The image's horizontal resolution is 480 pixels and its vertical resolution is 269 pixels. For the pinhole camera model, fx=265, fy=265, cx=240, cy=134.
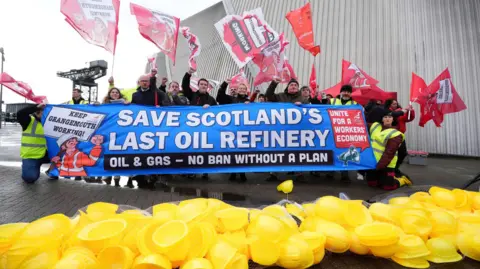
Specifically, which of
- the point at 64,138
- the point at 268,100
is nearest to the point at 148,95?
the point at 64,138

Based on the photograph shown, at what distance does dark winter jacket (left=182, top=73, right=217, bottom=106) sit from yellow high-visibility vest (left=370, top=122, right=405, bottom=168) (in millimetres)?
3354

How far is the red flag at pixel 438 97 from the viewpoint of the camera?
7.28m

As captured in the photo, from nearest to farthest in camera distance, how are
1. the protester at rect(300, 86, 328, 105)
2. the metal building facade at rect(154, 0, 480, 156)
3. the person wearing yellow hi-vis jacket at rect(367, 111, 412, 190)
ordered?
the person wearing yellow hi-vis jacket at rect(367, 111, 412, 190), the protester at rect(300, 86, 328, 105), the metal building facade at rect(154, 0, 480, 156)

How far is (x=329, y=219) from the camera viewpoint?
2127mm

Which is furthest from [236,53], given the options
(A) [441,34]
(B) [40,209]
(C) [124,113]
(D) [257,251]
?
(A) [441,34]

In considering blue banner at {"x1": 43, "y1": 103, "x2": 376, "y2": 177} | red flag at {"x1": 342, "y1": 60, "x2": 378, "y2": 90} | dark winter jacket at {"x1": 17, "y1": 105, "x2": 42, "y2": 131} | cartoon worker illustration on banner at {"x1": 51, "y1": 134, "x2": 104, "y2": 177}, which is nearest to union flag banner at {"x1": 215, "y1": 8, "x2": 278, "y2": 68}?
blue banner at {"x1": 43, "y1": 103, "x2": 376, "y2": 177}

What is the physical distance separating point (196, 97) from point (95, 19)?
261cm

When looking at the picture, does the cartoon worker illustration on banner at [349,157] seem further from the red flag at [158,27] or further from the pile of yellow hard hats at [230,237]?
the red flag at [158,27]

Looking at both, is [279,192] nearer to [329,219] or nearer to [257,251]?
[329,219]

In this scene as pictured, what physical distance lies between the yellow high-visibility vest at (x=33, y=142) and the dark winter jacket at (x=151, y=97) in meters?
1.81

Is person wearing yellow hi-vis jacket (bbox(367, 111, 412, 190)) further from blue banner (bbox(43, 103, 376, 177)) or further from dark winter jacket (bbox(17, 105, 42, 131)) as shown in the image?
dark winter jacket (bbox(17, 105, 42, 131))

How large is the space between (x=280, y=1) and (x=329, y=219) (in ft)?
66.6

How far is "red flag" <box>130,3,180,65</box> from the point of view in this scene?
570 centimetres

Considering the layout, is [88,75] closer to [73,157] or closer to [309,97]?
[73,157]
